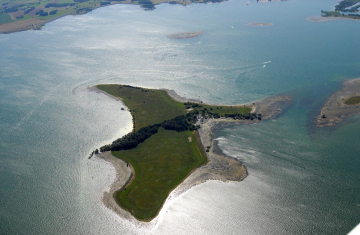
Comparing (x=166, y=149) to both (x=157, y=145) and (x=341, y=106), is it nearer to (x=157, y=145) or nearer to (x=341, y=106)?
(x=157, y=145)

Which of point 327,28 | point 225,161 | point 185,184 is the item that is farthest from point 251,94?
point 327,28

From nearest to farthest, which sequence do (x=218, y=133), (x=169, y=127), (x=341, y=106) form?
1. (x=218, y=133)
2. (x=169, y=127)
3. (x=341, y=106)

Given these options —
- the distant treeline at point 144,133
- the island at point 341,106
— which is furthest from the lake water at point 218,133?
the distant treeline at point 144,133

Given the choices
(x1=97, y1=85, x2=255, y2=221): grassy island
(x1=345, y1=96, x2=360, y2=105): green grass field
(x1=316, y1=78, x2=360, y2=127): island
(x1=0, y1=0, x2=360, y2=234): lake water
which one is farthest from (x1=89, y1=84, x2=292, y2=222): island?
(x1=345, y1=96, x2=360, y2=105): green grass field

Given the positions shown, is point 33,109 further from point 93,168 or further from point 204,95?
point 204,95

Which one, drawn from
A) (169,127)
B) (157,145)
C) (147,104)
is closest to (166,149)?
(157,145)

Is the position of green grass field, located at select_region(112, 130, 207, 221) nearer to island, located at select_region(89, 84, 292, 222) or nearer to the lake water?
island, located at select_region(89, 84, 292, 222)
